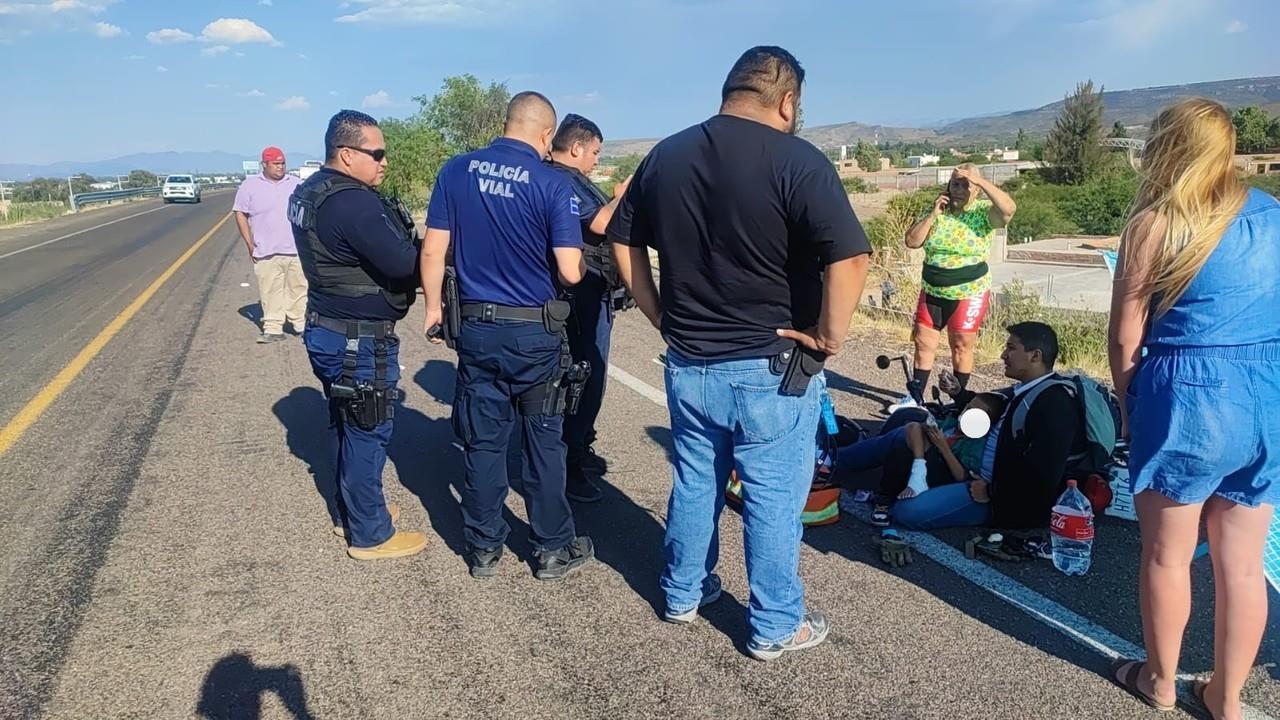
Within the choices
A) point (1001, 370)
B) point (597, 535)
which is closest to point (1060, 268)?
point (1001, 370)

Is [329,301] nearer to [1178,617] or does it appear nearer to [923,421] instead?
[923,421]

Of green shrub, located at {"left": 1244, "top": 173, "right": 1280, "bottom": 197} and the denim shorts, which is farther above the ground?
green shrub, located at {"left": 1244, "top": 173, "right": 1280, "bottom": 197}

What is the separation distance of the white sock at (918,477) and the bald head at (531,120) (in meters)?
2.31

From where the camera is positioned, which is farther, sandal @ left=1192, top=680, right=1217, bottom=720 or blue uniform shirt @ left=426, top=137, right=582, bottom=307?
blue uniform shirt @ left=426, top=137, right=582, bottom=307

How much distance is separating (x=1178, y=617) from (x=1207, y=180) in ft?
4.33

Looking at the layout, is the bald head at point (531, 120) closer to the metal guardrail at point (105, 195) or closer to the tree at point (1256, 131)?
the metal guardrail at point (105, 195)

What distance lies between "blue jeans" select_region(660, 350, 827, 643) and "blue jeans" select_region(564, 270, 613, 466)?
1.31 meters

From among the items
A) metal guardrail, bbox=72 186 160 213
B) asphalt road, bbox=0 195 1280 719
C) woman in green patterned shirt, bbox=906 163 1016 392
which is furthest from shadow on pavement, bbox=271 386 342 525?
metal guardrail, bbox=72 186 160 213

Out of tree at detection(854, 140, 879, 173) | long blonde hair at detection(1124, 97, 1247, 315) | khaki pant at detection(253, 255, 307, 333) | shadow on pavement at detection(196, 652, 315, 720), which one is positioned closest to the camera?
long blonde hair at detection(1124, 97, 1247, 315)

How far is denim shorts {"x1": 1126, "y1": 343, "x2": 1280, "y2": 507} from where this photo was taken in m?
2.44

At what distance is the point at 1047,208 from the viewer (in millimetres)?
32469

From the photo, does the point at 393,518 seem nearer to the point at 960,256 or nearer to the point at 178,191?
the point at 960,256

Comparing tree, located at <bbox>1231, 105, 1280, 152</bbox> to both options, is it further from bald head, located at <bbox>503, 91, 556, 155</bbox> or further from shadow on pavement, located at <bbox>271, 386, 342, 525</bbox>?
bald head, located at <bbox>503, 91, 556, 155</bbox>

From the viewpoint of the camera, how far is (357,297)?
12.2ft
